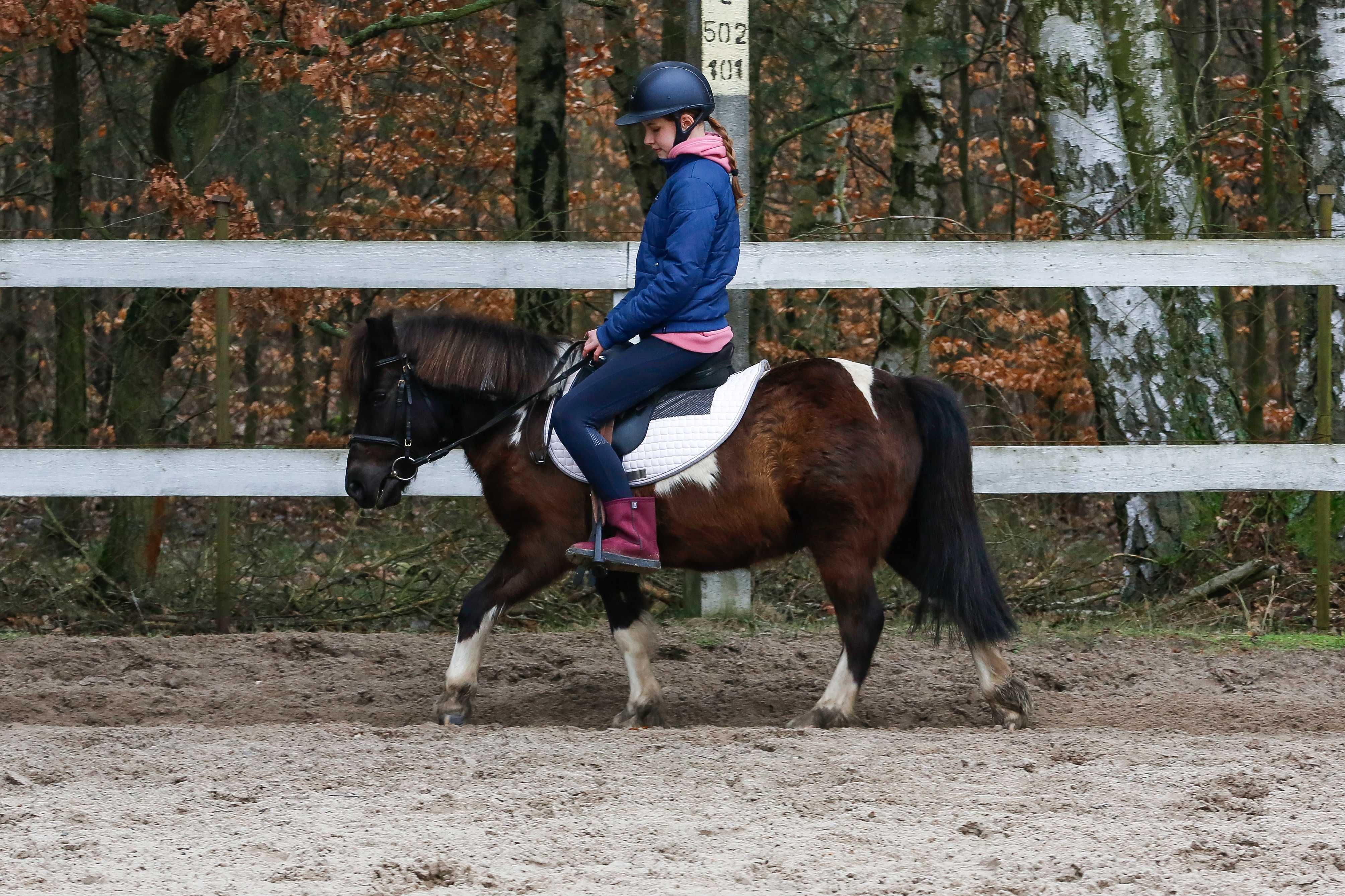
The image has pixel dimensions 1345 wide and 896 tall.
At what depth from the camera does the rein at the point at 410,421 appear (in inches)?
212

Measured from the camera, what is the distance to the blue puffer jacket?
504 cm

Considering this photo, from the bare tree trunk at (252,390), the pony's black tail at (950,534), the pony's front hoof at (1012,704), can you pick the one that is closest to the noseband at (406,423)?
the pony's black tail at (950,534)

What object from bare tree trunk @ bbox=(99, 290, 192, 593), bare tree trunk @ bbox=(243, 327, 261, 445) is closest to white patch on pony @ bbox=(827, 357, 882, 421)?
bare tree trunk @ bbox=(99, 290, 192, 593)

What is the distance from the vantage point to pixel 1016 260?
672 centimetres

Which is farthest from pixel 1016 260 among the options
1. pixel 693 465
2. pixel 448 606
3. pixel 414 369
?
pixel 448 606

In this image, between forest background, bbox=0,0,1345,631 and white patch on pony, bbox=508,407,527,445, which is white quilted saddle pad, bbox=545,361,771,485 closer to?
→ white patch on pony, bbox=508,407,527,445

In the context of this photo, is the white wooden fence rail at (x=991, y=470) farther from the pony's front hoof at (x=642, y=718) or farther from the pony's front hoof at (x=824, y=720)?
the pony's front hoof at (x=824, y=720)

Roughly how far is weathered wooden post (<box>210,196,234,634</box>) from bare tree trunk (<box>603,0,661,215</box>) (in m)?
3.58

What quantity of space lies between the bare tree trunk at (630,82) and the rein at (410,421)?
15.5ft

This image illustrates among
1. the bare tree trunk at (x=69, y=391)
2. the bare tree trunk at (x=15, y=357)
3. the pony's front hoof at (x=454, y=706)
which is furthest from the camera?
the bare tree trunk at (x=15, y=357)

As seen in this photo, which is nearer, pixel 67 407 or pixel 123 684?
pixel 123 684

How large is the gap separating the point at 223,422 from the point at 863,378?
142 inches

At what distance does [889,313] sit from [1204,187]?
2974mm

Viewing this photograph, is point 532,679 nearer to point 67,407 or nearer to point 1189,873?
point 1189,873
